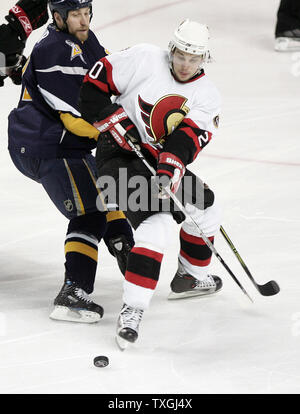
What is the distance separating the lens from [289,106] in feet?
17.4

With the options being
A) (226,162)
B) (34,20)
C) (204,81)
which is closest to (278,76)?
(226,162)

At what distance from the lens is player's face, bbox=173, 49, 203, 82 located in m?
2.69

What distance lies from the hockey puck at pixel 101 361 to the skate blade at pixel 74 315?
0.34 m

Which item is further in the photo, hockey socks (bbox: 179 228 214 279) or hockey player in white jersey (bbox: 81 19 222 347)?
hockey socks (bbox: 179 228 214 279)

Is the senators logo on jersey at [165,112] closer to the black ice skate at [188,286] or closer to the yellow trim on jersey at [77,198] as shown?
the yellow trim on jersey at [77,198]

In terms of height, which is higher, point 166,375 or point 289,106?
point 166,375

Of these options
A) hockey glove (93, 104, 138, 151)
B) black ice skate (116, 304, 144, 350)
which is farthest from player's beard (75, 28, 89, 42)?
black ice skate (116, 304, 144, 350)

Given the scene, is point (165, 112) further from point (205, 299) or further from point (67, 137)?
point (205, 299)

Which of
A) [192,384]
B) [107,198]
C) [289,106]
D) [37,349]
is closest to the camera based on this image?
[192,384]

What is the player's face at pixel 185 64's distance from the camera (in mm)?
2688

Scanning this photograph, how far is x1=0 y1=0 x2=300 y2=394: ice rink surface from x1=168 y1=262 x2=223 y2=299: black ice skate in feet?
0.11

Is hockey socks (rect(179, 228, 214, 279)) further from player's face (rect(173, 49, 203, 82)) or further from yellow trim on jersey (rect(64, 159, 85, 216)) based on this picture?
player's face (rect(173, 49, 203, 82))

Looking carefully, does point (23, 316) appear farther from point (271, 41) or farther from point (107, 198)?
point (271, 41)

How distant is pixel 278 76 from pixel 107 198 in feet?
10.8
